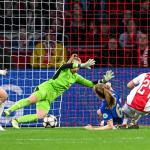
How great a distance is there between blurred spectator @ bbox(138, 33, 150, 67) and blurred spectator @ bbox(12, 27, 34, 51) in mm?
2928

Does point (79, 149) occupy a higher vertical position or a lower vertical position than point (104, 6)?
lower

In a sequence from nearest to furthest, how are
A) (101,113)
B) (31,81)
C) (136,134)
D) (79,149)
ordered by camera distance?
(79,149), (136,134), (101,113), (31,81)

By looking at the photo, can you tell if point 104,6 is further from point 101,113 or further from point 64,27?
point 101,113

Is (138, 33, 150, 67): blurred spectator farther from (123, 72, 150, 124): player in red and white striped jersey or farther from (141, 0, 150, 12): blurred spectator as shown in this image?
(123, 72, 150, 124): player in red and white striped jersey

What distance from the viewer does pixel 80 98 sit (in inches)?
773

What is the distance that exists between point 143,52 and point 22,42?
10.8 feet

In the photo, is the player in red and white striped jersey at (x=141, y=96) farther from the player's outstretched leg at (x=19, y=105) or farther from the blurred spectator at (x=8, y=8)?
the blurred spectator at (x=8, y=8)

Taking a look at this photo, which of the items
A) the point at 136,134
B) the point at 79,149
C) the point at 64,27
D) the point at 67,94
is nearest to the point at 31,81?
the point at 67,94

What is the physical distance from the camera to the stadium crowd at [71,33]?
66.3 ft

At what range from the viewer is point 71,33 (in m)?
21.1

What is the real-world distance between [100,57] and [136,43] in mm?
1134

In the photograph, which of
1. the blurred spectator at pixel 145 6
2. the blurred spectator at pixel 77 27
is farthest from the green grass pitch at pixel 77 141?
the blurred spectator at pixel 145 6

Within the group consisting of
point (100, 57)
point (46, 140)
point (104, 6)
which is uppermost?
point (104, 6)

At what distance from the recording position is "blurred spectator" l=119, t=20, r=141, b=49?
68.3ft
